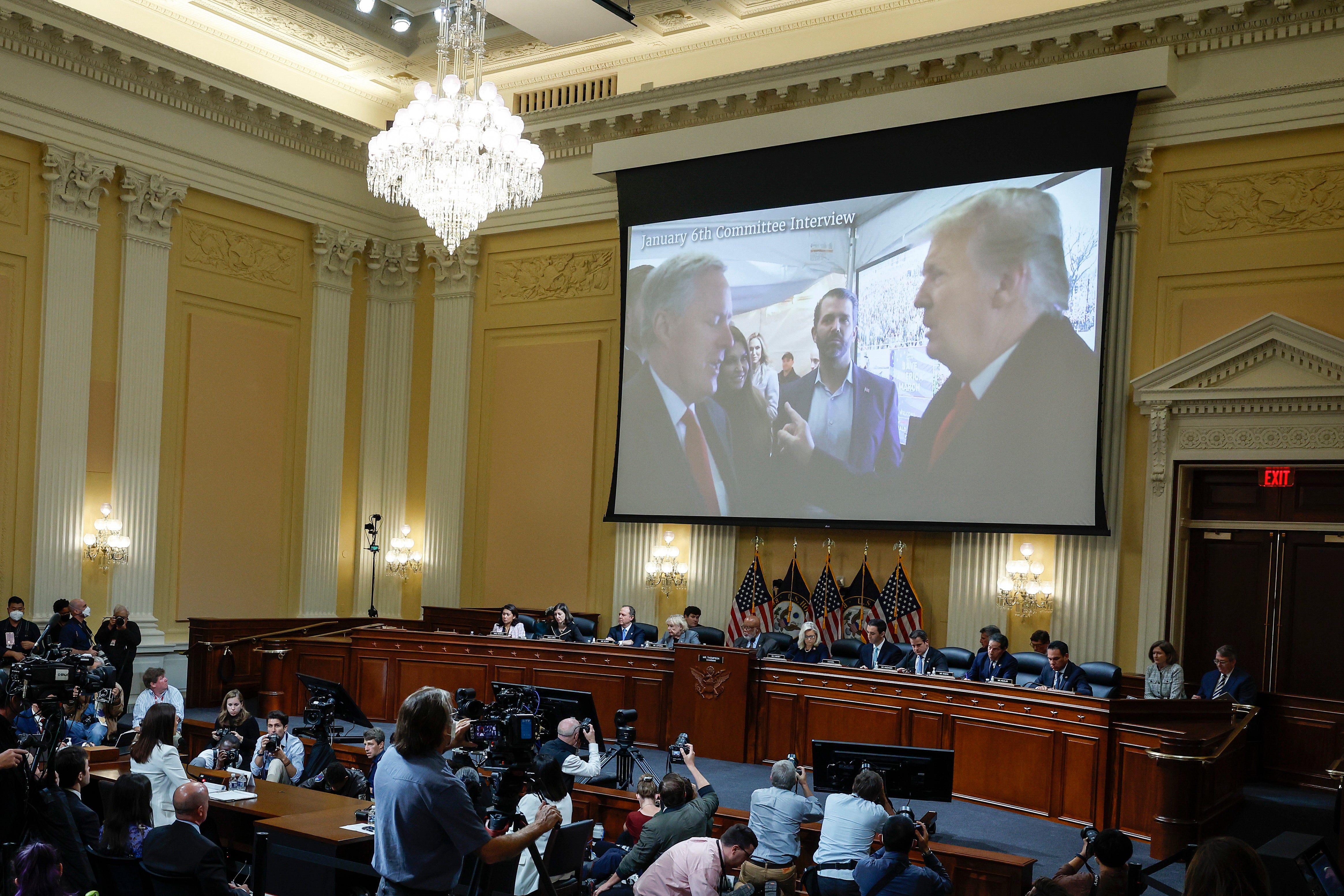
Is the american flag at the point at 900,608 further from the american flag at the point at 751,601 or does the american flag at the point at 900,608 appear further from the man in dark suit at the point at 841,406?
the american flag at the point at 751,601

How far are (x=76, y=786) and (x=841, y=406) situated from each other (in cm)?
897

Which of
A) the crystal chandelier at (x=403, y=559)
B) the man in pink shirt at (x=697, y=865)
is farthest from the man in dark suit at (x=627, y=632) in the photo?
the man in pink shirt at (x=697, y=865)

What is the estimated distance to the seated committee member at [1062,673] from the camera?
9336 millimetres

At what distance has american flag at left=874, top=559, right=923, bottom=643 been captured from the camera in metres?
12.3

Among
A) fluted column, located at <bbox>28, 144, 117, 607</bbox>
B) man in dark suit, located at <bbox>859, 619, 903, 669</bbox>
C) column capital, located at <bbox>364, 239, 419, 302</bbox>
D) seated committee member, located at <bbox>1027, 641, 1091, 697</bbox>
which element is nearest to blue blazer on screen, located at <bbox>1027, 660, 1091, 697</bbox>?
→ seated committee member, located at <bbox>1027, 641, 1091, 697</bbox>

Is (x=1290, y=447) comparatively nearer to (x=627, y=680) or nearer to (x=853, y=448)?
(x=853, y=448)

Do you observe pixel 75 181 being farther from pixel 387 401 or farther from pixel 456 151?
pixel 456 151

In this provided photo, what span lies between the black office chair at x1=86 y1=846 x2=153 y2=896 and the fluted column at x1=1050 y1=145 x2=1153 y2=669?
9023 mm

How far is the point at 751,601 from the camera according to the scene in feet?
43.7

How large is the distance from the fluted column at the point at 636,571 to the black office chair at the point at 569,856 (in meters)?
8.30

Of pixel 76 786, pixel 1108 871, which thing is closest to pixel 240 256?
pixel 76 786

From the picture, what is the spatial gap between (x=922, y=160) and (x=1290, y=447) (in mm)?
4668

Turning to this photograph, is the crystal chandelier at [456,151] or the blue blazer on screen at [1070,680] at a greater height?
the crystal chandelier at [456,151]

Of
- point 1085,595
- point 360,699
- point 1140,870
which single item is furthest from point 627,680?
point 1140,870
